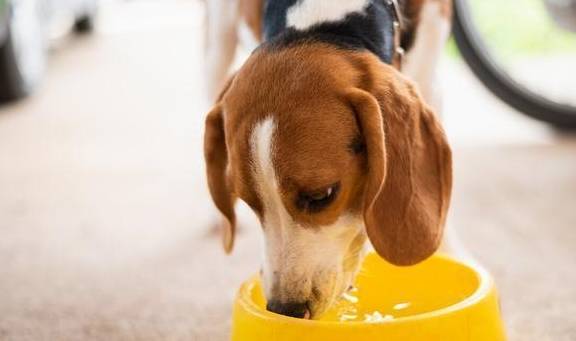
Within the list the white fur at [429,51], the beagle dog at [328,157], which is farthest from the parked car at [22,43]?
the beagle dog at [328,157]

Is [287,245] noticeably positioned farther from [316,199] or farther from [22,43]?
[22,43]

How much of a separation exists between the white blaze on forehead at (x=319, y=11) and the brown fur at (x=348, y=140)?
10 centimetres

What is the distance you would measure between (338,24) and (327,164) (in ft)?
1.01

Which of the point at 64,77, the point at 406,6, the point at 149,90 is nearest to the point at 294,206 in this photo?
the point at 406,6

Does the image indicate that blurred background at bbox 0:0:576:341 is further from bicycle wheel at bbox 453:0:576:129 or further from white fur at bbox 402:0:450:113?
white fur at bbox 402:0:450:113

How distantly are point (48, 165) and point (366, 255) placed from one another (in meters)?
1.77

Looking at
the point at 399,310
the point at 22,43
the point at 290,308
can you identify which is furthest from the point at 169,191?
the point at 22,43

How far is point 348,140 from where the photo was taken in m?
1.42

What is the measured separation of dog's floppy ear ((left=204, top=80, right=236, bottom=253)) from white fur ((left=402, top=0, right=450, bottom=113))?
18.5 inches

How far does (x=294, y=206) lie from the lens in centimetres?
141

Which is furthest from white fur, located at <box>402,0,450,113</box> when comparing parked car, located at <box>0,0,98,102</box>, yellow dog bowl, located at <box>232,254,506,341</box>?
parked car, located at <box>0,0,98,102</box>

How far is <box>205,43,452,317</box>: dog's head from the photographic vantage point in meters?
1.39

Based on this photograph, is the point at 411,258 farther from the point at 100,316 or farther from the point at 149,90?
the point at 149,90

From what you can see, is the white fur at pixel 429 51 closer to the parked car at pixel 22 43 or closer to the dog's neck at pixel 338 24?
the dog's neck at pixel 338 24
